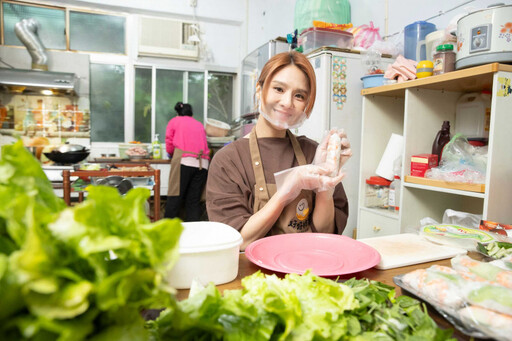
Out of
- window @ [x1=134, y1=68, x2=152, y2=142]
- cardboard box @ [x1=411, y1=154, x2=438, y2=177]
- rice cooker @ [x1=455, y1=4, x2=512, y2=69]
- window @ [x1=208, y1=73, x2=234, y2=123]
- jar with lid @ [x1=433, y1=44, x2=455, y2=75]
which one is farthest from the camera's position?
window @ [x1=208, y1=73, x2=234, y2=123]

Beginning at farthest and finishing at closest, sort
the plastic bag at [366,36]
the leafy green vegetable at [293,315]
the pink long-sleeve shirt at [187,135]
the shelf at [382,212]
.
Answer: the pink long-sleeve shirt at [187,135] < the plastic bag at [366,36] < the shelf at [382,212] < the leafy green vegetable at [293,315]

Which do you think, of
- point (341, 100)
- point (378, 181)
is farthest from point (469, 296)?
point (341, 100)

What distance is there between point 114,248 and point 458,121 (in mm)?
2457

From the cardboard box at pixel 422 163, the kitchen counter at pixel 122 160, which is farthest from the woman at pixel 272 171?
the kitchen counter at pixel 122 160

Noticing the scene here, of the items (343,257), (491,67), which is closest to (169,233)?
(343,257)

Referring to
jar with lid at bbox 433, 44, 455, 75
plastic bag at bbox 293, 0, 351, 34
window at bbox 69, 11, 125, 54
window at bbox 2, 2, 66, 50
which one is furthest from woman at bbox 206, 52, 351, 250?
window at bbox 2, 2, 66, 50

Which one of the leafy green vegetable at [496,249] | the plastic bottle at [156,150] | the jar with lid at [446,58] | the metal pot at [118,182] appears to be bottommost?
the metal pot at [118,182]

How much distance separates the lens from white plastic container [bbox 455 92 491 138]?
6.94 feet

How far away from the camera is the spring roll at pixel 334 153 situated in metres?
1.29

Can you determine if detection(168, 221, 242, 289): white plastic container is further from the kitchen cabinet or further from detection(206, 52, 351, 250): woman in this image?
the kitchen cabinet

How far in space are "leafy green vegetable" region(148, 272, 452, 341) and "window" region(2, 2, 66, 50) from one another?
5607mm

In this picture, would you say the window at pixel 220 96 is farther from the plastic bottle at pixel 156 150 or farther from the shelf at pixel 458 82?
the shelf at pixel 458 82

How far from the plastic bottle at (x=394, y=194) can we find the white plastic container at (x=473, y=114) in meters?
0.50

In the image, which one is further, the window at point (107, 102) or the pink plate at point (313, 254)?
the window at point (107, 102)
